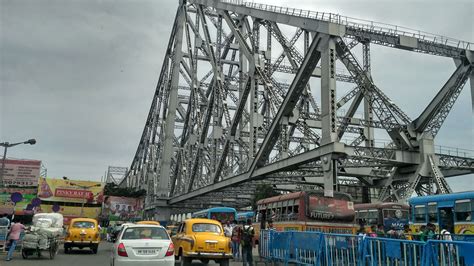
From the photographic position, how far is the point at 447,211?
63.7 feet

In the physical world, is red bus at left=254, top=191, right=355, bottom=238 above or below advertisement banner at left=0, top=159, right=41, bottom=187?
below

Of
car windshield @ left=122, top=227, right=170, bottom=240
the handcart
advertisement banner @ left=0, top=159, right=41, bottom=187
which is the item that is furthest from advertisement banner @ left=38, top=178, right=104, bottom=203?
car windshield @ left=122, top=227, right=170, bottom=240

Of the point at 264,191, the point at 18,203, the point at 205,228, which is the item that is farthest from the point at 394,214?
the point at 18,203

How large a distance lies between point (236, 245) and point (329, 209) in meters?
4.85

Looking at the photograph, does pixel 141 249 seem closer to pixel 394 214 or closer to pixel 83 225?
pixel 83 225

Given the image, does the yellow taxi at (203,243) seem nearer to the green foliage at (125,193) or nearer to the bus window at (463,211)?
the bus window at (463,211)

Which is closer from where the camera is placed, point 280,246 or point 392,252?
point 392,252

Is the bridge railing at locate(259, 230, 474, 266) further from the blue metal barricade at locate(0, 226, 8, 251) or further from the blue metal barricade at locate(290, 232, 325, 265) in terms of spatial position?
the blue metal barricade at locate(0, 226, 8, 251)

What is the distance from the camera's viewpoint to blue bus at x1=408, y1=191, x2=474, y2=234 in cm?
1797

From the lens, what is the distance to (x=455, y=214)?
18.8m

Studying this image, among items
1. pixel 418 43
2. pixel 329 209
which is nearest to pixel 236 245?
pixel 329 209

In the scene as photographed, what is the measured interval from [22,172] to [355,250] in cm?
7612

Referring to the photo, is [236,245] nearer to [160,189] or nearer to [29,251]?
[29,251]

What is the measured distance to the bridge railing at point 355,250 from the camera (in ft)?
26.3
